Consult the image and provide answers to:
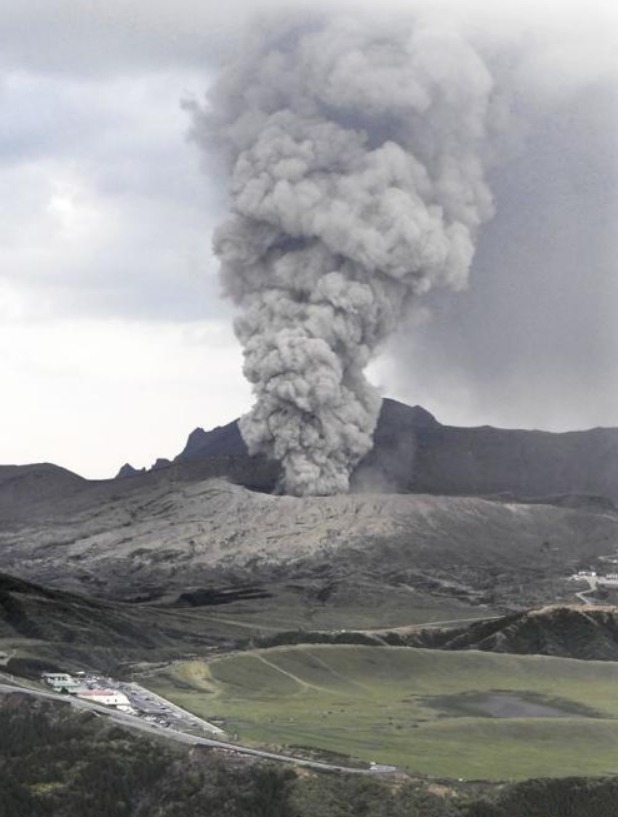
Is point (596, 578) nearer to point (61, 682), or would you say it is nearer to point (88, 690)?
point (61, 682)

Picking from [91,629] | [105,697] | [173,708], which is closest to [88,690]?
[105,697]

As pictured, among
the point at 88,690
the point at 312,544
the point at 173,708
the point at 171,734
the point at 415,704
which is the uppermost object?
the point at 312,544

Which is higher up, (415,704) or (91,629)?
(91,629)

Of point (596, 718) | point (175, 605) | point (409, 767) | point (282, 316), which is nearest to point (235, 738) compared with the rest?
point (409, 767)

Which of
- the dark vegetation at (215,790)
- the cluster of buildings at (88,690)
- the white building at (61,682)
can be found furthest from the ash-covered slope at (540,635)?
the dark vegetation at (215,790)

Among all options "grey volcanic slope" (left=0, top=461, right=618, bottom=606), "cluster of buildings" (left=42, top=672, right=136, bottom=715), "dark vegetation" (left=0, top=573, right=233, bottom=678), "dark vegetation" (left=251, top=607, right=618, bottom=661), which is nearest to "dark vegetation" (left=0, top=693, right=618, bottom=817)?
"cluster of buildings" (left=42, top=672, right=136, bottom=715)

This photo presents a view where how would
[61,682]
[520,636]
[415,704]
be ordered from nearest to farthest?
1. [61,682]
2. [415,704]
3. [520,636]

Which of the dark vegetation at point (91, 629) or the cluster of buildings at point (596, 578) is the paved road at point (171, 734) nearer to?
the dark vegetation at point (91, 629)
